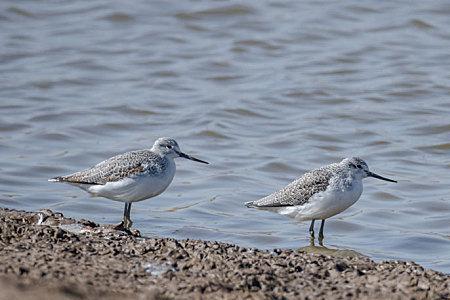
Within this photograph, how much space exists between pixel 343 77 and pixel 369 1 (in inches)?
136

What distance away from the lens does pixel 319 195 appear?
31.4 ft

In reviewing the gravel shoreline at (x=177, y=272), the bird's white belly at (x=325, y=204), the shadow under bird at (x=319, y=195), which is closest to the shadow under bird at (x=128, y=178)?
the shadow under bird at (x=319, y=195)

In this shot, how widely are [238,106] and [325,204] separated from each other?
18.9 ft

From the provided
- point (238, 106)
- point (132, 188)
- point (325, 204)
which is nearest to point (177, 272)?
point (132, 188)

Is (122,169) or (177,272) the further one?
(122,169)

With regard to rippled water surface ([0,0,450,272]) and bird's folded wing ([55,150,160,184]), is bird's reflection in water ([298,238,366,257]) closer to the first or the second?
rippled water surface ([0,0,450,272])

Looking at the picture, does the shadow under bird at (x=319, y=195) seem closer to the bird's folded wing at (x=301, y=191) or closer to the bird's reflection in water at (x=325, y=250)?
the bird's folded wing at (x=301, y=191)

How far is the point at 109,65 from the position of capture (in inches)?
672

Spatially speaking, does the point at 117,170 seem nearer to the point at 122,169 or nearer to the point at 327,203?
the point at 122,169

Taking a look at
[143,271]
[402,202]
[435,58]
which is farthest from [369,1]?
[143,271]

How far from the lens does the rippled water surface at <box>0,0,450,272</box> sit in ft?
36.1

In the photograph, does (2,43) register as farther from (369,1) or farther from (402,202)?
(402,202)

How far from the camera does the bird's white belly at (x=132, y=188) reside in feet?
31.5

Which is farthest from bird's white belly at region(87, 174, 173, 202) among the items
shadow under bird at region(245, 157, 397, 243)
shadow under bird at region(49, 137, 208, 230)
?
shadow under bird at region(245, 157, 397, 243)
